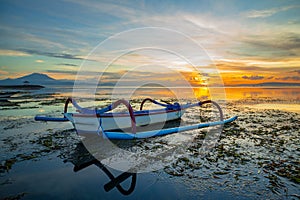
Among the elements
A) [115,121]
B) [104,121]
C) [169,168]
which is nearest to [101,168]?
[169,168]

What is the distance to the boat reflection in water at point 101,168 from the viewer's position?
14.3ft

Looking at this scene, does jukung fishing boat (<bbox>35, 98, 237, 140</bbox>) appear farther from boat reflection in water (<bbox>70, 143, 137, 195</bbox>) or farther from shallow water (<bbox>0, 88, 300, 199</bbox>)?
boat reflection in water (<bbox>70, 143, 137, 195</bbox>)

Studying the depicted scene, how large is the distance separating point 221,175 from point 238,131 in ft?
16.7

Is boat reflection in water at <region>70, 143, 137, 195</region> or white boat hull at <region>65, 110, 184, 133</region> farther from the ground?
white boat hull at <region>65, 110, 184, 133</region>

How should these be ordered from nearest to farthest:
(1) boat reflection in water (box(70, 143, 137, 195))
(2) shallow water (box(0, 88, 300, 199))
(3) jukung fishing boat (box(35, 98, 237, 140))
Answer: (2) shallow water (box(0, 88, 300, 199))
(1) boat reflection in water (box(70, 143, 137, 195))
(3) jukung fishing boat (box(35, 98, 237, 140))

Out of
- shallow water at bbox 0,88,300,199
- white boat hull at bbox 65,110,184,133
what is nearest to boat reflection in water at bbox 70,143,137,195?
shallow water at bbox 0,88,300,199

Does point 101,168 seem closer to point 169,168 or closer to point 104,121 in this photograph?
point 169,168

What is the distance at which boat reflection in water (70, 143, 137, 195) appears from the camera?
4374 mm

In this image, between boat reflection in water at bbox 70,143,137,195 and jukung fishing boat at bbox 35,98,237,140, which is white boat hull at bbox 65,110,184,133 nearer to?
jukung fishing boat at bbox 35,98,237,140

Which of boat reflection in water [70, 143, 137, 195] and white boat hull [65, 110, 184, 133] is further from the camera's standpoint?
white boat hull [65, 110, 184, 133]

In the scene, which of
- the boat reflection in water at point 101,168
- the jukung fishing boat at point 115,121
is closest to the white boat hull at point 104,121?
the jukung fishing boat at point 115,121

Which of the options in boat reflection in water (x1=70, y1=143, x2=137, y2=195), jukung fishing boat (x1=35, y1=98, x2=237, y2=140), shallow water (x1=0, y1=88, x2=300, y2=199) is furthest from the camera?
jukung fishing boat (x1=35, y1=98, x2=237, y2=140)

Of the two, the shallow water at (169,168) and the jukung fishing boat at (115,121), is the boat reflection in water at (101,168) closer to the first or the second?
the shallow water at (169,168)

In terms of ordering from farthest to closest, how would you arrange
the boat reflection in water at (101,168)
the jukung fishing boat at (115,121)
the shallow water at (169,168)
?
the jukung fishing boat at (115,121) → the boat reflection in water at (101,168) → the shallow water at (169,168)
